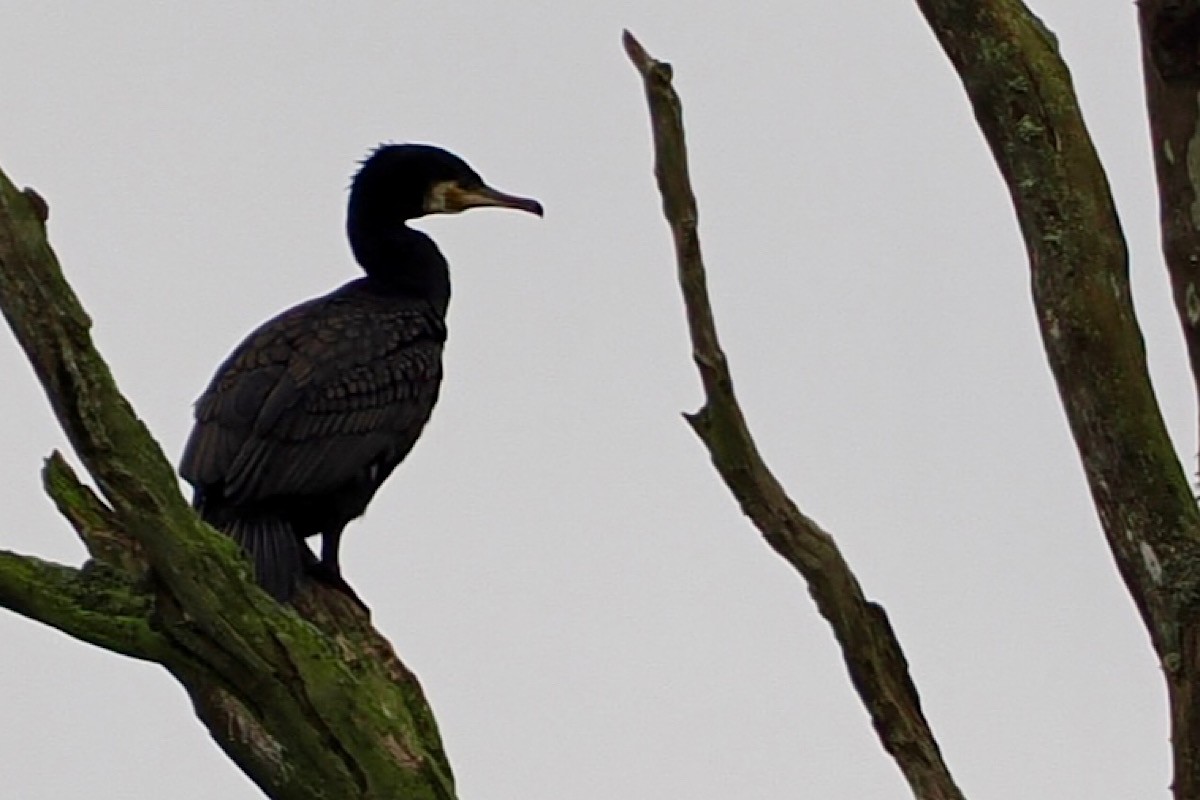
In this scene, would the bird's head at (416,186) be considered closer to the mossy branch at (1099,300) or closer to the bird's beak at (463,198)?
the bird's beak at (463,198)

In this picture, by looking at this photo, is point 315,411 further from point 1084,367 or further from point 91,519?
point 1084,367

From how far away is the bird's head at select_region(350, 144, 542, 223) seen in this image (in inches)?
372

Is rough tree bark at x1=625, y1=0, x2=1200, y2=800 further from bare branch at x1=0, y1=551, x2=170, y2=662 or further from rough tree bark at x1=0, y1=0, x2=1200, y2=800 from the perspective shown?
bare branch at x1=0, y1=551, x2=170, y2=662

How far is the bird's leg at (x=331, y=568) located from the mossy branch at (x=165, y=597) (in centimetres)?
204

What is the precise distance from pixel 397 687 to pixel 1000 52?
6.65 feet

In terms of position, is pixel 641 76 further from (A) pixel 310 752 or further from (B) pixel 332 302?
(B) pixel 332 302

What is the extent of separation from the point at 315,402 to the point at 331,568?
1.78 feet

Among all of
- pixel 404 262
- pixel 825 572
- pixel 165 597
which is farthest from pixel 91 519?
pixel 404 262

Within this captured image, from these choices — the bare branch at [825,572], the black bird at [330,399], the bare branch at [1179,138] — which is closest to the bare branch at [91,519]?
the bare branch at [825,572]

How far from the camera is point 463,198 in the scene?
9469mm

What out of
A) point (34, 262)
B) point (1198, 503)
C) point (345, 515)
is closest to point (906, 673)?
point (1198, 503)

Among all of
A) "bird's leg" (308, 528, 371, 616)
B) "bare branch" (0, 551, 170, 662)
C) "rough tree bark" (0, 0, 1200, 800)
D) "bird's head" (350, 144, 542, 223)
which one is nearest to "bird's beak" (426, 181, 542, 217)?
"bird's head" (350, 144, 542, 223)

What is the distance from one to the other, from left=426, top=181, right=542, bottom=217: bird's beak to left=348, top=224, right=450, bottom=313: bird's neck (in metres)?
0.13

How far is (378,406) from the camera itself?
8.48 metres
